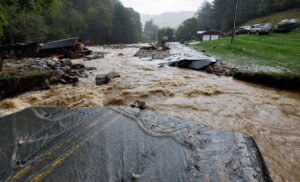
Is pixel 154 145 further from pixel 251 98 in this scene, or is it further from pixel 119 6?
pixel 119 6

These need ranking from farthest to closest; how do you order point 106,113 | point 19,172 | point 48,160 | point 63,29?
point 63,29 → point 106,113 → point 48,160 → point 19,172

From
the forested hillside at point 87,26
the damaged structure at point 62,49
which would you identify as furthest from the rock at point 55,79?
the forested hillside at point 87,26

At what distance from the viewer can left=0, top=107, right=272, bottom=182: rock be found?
3.27m

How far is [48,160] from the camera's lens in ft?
11.8

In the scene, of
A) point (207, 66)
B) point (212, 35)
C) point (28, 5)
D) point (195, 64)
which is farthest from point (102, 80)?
point (212, 35)

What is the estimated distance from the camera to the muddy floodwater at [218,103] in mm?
4242

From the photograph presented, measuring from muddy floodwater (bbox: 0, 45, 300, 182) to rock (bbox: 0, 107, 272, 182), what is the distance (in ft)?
1.87

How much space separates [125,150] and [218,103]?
13.8ft

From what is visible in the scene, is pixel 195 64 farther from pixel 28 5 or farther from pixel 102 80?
pixel 28 5

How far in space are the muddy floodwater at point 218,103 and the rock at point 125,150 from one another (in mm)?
571

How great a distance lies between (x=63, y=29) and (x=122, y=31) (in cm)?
2151

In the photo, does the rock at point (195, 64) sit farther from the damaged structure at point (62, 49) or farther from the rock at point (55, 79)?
the damaged structure at point (62, 49)

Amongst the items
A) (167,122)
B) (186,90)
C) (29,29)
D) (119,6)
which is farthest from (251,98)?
(119,6)

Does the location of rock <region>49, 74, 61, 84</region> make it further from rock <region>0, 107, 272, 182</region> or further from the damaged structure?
the damaged structure
